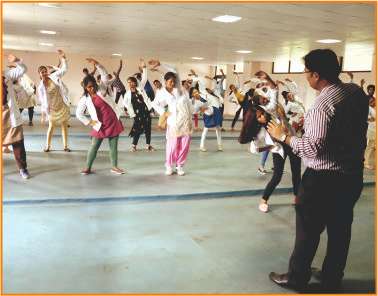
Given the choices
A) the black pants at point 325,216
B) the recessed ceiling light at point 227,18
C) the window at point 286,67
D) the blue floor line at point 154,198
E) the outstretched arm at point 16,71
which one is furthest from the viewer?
the window at point 286,67

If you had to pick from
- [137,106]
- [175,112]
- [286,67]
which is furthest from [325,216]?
[286,67]

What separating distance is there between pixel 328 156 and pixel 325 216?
39cm

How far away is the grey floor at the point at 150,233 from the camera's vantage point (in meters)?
2.53

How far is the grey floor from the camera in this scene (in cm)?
253

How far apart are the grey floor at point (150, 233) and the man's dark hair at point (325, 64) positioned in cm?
141

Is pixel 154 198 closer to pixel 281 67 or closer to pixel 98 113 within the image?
pixel 98 113

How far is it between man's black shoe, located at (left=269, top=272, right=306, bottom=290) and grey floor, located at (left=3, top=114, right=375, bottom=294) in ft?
0.16

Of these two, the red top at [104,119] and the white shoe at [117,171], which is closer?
the red top at [104,119]

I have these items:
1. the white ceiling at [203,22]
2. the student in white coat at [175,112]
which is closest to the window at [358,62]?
the white ceiling at [203,22]

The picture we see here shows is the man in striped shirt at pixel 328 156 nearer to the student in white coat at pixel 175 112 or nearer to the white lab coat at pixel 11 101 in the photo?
the student in white coat at pixel 175 112

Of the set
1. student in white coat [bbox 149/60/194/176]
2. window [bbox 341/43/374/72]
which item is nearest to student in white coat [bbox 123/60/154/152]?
student in white coat [bbox 149/60/194/176]

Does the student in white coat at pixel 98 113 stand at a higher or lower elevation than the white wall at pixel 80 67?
lower

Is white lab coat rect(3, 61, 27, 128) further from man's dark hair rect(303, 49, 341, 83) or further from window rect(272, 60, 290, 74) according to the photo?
window rect(272, 60, 290, 74)

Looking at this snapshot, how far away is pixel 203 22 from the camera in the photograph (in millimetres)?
6391
